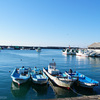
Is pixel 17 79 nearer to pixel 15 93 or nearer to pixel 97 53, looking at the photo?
pixel 15 93

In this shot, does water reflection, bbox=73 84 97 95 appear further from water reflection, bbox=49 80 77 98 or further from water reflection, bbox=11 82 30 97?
water reflection, bbox=11 82 30 97

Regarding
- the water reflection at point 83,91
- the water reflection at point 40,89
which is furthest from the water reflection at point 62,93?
the water reflection at point 40,89

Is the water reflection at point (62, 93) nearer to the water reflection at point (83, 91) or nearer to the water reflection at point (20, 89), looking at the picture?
the water reflection at point (83, 91)

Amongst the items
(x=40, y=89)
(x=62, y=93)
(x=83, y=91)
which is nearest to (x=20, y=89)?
(x=40, y=89)

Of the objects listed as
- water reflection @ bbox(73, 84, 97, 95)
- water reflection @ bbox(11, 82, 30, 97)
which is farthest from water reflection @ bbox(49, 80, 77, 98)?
water reflection @ bbox(11, 82, 30, 97)

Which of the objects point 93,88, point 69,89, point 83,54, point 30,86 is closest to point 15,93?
point 30,86

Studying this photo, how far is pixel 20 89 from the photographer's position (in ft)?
71.3

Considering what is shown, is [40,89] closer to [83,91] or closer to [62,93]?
[62,93]

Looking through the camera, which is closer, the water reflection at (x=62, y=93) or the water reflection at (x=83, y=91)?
the water reflection at (x=62, y=93)

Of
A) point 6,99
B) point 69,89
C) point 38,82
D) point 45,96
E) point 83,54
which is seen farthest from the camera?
point 83,54

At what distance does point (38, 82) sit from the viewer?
23078mm

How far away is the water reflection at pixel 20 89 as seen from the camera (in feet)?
64.6

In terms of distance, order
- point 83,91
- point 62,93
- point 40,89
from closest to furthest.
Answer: point 62,93 → point 83,91 → point 40,89

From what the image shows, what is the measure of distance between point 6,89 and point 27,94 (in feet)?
14.0
